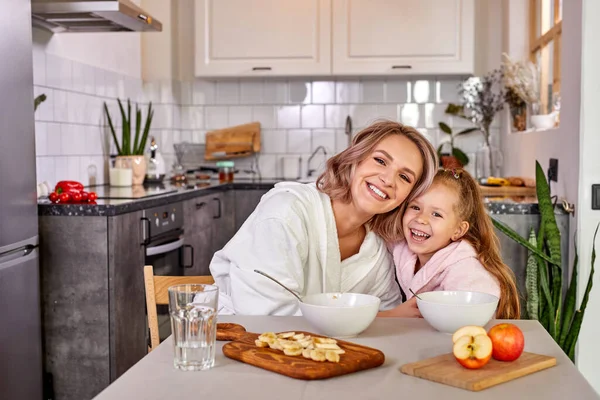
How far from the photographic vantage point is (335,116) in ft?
18.8

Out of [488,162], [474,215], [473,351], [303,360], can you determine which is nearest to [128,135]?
[488,162]

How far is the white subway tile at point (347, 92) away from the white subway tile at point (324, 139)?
24 centimetres

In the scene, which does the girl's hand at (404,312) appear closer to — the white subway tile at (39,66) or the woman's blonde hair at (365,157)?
the woman's blonde hair at (365,157)

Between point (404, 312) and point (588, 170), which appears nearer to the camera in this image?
point (404, 312)

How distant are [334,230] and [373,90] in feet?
11.5

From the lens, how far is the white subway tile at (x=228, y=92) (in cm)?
576

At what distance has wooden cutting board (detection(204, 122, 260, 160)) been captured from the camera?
18.5ft

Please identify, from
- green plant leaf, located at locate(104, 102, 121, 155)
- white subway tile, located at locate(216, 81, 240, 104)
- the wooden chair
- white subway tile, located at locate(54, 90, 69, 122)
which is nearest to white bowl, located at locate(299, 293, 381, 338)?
the wooden chair

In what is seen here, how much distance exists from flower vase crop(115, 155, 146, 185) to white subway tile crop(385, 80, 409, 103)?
1838mm

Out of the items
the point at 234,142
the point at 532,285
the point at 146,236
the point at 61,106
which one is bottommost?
the point at 532,285

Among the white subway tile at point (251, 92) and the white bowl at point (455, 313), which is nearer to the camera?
the white bowl at point (455, 313)

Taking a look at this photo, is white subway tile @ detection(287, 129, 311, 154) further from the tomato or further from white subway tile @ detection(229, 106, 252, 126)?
the tomato

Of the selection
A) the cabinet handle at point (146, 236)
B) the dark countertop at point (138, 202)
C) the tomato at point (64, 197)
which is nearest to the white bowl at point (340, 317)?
the dark countertop at point (138, 202)

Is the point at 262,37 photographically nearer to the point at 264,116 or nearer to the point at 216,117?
the point at 264,116
